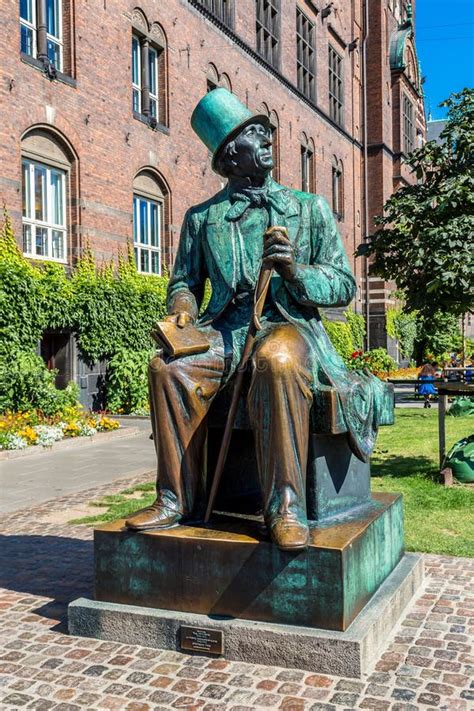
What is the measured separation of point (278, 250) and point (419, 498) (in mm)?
4716

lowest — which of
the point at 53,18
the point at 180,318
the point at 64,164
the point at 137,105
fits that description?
the point at 180,318

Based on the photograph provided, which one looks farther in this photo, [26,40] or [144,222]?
[144,222]

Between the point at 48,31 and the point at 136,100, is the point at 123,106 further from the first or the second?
the point at 48,31

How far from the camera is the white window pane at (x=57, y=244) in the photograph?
1642 centimetres

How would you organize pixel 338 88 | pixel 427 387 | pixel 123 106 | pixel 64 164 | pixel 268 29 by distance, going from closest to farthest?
1. pixel 64 164
2. pixel 123 106
3. pixel 427 387
4. pixel 268 29
5. pixel 338 88

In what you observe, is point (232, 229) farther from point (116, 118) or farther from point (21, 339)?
point (116, 118)

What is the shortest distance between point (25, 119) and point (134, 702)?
13900 mm

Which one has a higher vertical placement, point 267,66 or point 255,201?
point 267,66

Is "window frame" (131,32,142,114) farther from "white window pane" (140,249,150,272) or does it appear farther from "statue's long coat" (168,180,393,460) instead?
"statue's long coat" (168,180,393,460)

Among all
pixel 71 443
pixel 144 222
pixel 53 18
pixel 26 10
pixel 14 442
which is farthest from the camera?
pixel 144 222

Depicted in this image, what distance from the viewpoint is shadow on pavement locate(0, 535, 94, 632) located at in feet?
15.6

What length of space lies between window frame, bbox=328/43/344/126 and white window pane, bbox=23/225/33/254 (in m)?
21.0

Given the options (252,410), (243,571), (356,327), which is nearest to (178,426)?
(252,410)

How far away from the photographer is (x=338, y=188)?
116 ft
